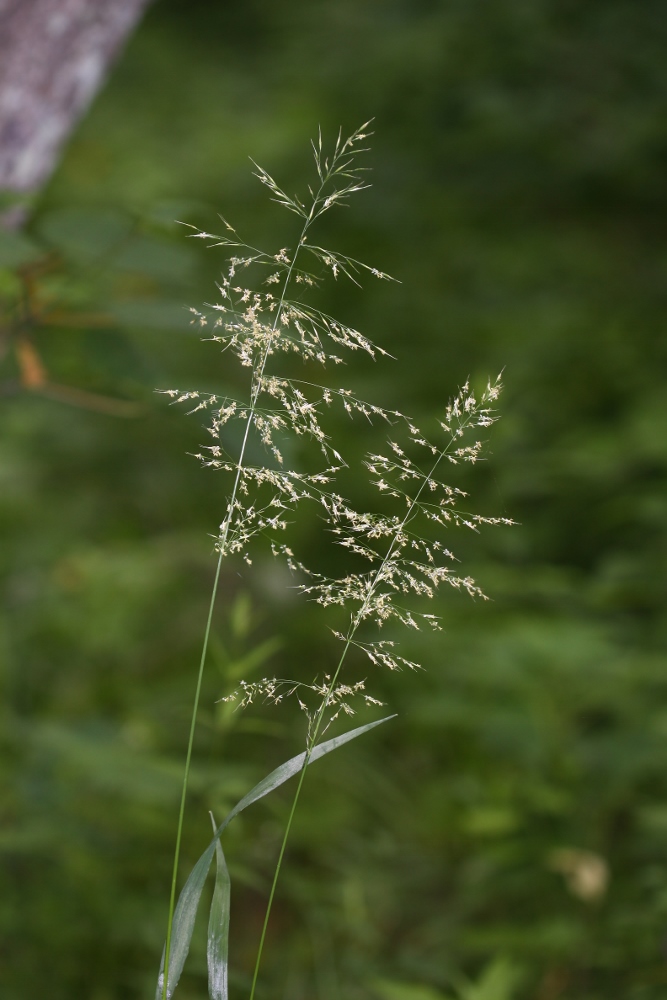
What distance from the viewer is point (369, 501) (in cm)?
296

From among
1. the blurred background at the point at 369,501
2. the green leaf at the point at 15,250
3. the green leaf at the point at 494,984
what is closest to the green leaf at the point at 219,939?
the blurred background at the point at 369,501

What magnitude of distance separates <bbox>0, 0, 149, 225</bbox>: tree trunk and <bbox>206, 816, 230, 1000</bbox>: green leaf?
1.36 m

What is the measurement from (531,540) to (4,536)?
193cm

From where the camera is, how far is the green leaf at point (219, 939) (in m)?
0.62

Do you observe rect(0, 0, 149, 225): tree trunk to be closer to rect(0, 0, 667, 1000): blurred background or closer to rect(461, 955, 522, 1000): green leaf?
rect(0, 0, 667, 1000): blurred background

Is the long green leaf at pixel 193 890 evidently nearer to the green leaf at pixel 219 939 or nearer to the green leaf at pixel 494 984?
the green leaf at pixel 219 939

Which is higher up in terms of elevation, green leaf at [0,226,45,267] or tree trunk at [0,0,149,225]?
tree trunk at [0,0,149,225]

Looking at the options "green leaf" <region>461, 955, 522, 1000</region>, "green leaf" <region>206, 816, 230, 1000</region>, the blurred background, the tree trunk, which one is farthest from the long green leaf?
the tree trunk

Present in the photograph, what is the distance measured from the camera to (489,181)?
305 centimetres

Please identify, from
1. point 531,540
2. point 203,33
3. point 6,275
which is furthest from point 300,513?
point 203,33

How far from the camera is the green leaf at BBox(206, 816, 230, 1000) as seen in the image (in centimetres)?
62

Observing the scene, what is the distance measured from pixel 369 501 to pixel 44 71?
5.71 feet

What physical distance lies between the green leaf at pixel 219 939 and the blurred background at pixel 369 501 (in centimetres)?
49

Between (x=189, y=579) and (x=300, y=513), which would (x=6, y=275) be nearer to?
(x=189, y=579)
